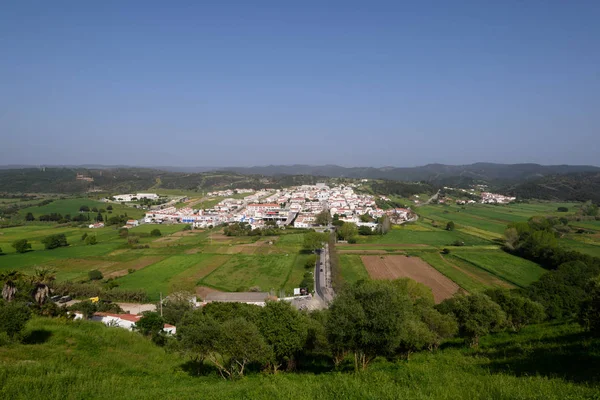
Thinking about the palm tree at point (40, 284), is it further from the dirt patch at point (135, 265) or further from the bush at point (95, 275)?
the dirt patch at point (135, 265)

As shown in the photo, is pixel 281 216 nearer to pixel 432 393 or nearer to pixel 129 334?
pixel 129 334

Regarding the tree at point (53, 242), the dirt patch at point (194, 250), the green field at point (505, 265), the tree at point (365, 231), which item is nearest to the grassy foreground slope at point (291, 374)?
the green field at point (505, 265)

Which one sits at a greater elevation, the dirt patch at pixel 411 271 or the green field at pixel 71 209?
the green field at pixel 71 209

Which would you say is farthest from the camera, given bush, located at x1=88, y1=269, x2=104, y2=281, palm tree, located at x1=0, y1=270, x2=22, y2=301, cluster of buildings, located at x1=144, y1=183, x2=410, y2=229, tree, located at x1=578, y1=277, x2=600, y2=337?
cluster of buildings, located at x1=144, y1=183, x2=410, y2=229

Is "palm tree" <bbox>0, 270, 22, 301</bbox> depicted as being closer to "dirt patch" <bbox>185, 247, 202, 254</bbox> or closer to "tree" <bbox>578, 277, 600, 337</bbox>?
"tree" <bbox>578, 277, 600, 337</bbox>

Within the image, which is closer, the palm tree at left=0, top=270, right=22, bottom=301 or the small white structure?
the palm tree at left=0, top=270, right=22, bottom=301

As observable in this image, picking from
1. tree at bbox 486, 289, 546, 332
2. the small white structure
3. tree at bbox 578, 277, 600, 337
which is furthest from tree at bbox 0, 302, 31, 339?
tree at bbox 486, 289, 546, 332

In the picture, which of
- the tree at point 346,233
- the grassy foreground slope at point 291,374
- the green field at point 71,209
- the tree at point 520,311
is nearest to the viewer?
the grassy foreground slope at point 291,374
